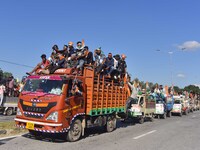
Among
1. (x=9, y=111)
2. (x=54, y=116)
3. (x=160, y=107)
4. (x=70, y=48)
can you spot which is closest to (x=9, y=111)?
(x=9, y=111)

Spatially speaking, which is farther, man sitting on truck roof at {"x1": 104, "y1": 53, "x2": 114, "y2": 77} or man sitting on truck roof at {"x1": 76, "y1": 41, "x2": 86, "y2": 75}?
man sitting on truck roof at {"x1": 104, "y1": 53, "x2": 114, "y2": 77}

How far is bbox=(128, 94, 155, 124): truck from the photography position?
16750mm

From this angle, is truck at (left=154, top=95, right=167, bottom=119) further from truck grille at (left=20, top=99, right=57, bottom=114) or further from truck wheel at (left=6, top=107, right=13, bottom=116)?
truck grille at (left=20, top=99, right=57, bottom=114)

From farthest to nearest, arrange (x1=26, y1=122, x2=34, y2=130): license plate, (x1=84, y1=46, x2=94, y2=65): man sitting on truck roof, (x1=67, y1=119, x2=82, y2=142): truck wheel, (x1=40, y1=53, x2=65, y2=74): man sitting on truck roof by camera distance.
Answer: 1. (x1=84, y1=46, x2=94, y2=65): man sitting on truck roof
2. (x1=40, y1=53, x2=65, y2=74): man sitting on truck roof
3. (x1=67, y1=119, x2=82, y2=142): truck wheel
4. (x1=26, y1=122, x2=34, y2=130): license plate

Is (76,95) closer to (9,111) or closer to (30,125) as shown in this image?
(30,125)

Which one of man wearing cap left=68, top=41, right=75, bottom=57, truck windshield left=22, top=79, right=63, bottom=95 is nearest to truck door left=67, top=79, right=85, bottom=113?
truck windshield left=22, top=79, right=63, bottom=95

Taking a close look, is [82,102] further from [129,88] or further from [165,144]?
[129,88]

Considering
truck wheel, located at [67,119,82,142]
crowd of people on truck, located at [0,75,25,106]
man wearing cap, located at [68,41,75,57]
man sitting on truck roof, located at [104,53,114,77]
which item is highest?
man wearing cap, located at [68,41,75,57]

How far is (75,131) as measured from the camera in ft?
33.0

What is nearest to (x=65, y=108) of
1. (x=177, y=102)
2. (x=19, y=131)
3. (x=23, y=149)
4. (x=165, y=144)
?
(x=23, y=149)

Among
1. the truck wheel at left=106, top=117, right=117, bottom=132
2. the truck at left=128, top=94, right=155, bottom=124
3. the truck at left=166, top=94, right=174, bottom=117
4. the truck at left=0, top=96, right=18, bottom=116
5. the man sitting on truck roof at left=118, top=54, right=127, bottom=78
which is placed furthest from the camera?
the truck at left=166, top=94, right=174, bottom=117

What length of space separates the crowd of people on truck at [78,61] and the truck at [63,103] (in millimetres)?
362

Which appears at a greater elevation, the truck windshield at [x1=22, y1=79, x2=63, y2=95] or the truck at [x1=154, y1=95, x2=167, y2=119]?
the truck windshield at [x1=22, y1=79, x2=63, y2=95]

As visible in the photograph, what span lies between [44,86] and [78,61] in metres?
2.22
